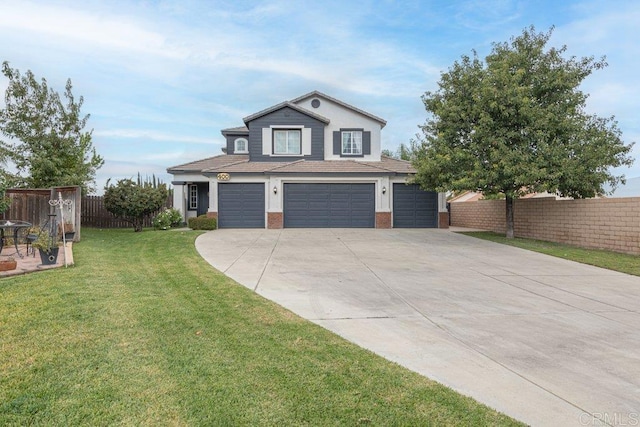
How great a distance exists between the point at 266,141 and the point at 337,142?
4.17 metres

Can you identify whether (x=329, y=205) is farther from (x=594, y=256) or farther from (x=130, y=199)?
(x=594, y=256)

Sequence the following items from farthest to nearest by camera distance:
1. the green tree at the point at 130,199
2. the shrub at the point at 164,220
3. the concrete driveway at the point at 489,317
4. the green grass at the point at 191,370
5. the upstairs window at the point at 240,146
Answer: the upstairs window at the point at 240,146 → the shrub at the point at 164,220 → the green tree at the point at 130,199 → the concrete driveway at the point at 489,317 → the green grass at the point at 191,370

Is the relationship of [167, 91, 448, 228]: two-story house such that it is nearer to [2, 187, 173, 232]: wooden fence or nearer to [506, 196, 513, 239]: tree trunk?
[506, 196, 513, 239]: tree trunk

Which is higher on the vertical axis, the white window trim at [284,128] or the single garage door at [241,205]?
the white window trim at [284,128]

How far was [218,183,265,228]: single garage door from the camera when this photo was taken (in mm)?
20000

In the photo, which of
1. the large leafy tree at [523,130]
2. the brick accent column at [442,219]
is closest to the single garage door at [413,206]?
the brick accent column at [442,219]

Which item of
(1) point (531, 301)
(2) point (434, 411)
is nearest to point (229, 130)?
(1) point (531, 301)

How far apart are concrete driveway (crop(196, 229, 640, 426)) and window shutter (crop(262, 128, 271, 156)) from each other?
11.2m

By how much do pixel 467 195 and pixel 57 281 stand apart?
26.5m

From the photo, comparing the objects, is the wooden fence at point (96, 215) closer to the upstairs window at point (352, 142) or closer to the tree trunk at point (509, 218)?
the upstairs window at point (352, 142)

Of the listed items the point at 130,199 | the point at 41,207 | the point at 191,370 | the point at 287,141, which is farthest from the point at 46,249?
the point at 287,141

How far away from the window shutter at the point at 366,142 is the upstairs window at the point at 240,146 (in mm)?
7614

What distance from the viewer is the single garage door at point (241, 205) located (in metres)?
20.0

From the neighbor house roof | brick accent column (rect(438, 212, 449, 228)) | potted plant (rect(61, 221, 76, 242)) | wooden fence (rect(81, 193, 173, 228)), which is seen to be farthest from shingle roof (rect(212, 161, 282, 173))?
brick accent column (rect(438, 212, 449, 228))
